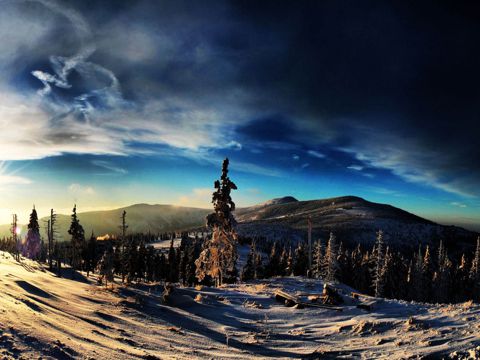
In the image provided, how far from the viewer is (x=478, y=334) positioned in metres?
13.3

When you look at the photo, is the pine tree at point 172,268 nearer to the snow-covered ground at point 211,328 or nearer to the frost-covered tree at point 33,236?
the frost-covered tree at point 33,236

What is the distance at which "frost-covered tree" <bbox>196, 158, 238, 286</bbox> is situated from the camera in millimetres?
38312

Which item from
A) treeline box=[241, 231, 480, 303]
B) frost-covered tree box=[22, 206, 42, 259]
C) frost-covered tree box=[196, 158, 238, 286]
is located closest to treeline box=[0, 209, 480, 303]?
treeline box=[241, 231, 480, 303]

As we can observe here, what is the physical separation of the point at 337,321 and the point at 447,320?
5.88m

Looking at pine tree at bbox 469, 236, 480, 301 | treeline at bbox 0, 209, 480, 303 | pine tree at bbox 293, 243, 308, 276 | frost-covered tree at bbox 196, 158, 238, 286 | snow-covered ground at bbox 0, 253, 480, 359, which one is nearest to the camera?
snow-covered ground at bbox 0, 253, 480, 359

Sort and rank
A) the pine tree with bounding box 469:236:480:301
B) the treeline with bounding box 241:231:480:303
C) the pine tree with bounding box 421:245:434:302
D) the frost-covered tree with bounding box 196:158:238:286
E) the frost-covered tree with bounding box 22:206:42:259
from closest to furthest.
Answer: the frost-covered tree with bounding box 196:158:238:286, the pine tree with bounding box 469:236:480:301, the treeline with bounding box 241:231:480:303, the pine tree with bounding box 421:245:434:302, the frost-covered tree with bounding box 22:206:42:259

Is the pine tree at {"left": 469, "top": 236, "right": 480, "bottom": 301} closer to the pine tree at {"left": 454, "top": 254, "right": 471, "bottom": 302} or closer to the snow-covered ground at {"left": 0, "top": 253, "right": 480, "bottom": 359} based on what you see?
the pine tree at {"left": 454, "top": 254, "right": 471, "bottom": 302}

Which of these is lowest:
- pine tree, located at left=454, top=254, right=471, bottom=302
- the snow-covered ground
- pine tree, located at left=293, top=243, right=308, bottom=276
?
pine tree, located at left=454, top=254, right=471, bottom=302

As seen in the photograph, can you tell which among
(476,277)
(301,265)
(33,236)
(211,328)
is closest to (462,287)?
(476,277)

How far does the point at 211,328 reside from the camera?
1838 centimetres

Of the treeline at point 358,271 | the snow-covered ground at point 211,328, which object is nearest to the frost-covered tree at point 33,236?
the treeline at point 358,271

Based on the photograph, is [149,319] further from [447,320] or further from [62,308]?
[447,320]

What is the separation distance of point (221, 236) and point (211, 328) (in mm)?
20456

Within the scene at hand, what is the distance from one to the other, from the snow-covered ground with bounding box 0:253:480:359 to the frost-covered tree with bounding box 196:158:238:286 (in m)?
14.1
